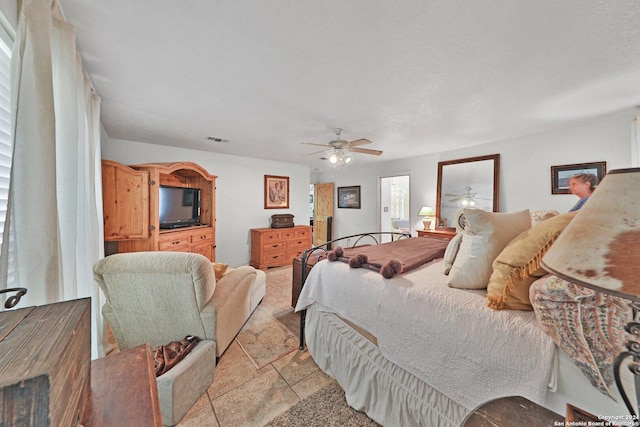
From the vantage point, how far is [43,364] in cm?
32

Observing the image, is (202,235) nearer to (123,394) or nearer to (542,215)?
(123,394)

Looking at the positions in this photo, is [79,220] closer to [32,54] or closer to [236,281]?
[32,54]

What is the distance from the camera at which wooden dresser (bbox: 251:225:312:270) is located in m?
4.68

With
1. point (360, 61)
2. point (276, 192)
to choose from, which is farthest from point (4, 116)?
point (276, 192)

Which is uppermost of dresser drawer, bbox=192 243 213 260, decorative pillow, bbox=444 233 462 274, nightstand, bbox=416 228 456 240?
decorative pillow, bbox=444 233 462 274

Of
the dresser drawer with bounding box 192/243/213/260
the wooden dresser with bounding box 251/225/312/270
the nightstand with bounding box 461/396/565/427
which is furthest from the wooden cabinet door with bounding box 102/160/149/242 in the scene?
the nightstand with bounding box 461/396/565/427

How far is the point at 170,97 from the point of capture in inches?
86.7

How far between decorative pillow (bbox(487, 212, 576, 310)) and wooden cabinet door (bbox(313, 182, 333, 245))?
564cm

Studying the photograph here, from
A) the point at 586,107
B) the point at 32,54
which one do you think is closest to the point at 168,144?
the point at 32,54

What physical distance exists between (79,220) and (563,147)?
5.26 meters

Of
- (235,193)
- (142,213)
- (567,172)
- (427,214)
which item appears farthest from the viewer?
(235,193)

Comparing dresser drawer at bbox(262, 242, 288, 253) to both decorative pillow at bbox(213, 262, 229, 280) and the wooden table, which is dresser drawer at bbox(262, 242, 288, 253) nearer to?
decorative pillow at bbox(213, 262, 229, 280)

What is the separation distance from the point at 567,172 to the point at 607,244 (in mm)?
3789

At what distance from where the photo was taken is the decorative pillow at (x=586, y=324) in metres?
0.73
